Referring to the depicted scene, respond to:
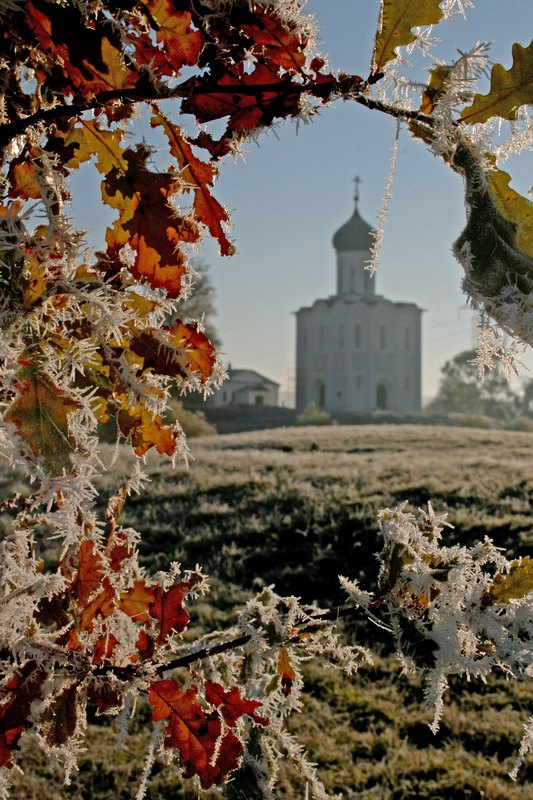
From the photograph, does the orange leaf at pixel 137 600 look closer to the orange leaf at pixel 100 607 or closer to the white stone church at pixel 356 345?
the orange leaf at pixel 100 607

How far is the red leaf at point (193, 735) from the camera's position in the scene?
1.00m

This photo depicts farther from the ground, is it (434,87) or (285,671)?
(434,87)

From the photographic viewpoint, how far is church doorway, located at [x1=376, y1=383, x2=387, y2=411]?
4835 cm

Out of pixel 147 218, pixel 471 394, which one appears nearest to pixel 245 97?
A: pixel 147 218

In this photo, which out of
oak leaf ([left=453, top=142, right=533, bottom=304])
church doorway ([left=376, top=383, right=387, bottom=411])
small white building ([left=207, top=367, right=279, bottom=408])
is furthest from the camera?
small white building ([left=207, top=367, right=279, bottom=408])

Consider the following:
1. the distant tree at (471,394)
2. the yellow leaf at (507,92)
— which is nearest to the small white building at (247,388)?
the distant tree at (471,394)

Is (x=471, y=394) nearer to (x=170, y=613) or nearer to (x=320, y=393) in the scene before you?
(x=320, y=393)

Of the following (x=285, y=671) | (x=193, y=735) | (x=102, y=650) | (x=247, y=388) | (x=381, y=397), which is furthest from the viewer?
(x=247, y=388)

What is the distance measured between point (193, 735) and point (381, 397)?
48581 millimetres

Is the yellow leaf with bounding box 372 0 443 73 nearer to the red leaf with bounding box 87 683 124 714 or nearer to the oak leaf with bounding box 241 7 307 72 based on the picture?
the oak leaf with bounding box 241 7 307 72

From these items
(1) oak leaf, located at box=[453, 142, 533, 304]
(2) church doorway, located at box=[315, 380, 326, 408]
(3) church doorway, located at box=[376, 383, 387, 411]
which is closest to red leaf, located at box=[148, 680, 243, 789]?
(1) oak leaf, located at box=[453, 142, 533, 304]

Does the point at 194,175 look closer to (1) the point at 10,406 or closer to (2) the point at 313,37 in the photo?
(2) the point at 313,37

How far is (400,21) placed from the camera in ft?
2.37

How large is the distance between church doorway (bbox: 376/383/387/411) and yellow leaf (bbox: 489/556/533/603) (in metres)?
48.0
